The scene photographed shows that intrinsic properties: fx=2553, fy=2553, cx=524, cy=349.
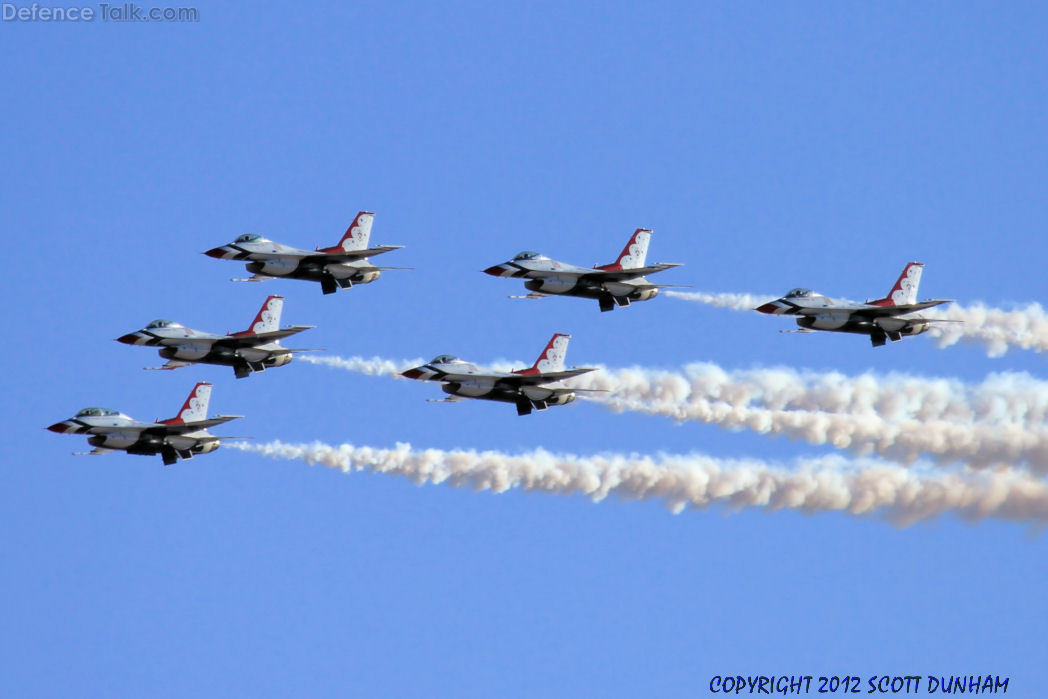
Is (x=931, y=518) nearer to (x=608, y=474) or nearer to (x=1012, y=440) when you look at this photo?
(x=1012, y=440)

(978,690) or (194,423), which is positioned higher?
(194,423)

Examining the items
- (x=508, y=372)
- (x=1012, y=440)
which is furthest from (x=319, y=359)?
(x=1012, y=440)

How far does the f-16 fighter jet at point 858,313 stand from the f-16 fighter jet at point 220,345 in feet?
65.9

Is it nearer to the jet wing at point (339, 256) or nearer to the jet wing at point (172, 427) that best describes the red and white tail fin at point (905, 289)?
the jet wing at point (339, 256)

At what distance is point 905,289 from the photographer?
10675 cm

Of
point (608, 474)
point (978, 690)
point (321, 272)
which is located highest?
point (321, 272)

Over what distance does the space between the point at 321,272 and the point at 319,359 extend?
558 centimetres

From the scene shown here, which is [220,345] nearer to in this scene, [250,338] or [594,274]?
[250,338]

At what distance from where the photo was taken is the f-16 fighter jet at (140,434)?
345 feet

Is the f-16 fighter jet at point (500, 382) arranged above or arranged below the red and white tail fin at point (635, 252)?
below

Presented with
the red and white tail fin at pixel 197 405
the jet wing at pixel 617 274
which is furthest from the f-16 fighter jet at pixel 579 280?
the red and white tail fin at pixel 197 405

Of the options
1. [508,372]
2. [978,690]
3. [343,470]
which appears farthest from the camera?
[343,470]

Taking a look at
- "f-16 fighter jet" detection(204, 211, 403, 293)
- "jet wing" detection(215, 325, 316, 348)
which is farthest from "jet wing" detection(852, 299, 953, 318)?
"jet wing" detection(215, 325, 316, 348)

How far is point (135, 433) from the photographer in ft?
345
